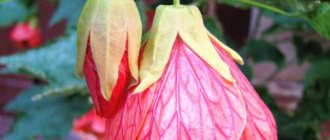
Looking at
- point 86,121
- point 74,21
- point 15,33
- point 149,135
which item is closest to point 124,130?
point 149,135

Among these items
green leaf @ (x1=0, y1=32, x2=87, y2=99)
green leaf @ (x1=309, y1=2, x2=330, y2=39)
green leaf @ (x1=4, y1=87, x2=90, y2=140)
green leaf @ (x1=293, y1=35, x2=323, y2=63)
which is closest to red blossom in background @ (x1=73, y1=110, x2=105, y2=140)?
green leaf @ (x1=4, y1=87, x2=90, y2=140)

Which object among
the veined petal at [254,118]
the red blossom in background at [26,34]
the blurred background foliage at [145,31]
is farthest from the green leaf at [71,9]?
the red blossom in background at [26,34]

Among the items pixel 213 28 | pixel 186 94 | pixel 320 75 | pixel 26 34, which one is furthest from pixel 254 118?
pixel 26 34

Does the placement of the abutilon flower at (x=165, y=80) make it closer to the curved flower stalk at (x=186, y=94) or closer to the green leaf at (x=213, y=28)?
the curved flower stalk at (x=186, y=94)

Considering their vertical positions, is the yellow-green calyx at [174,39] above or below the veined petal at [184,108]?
above

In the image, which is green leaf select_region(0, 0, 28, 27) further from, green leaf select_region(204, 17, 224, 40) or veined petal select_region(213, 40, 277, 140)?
veined petal select_region(213, 40, 277, 140)

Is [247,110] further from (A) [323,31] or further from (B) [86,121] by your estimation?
(B) [86,121]
